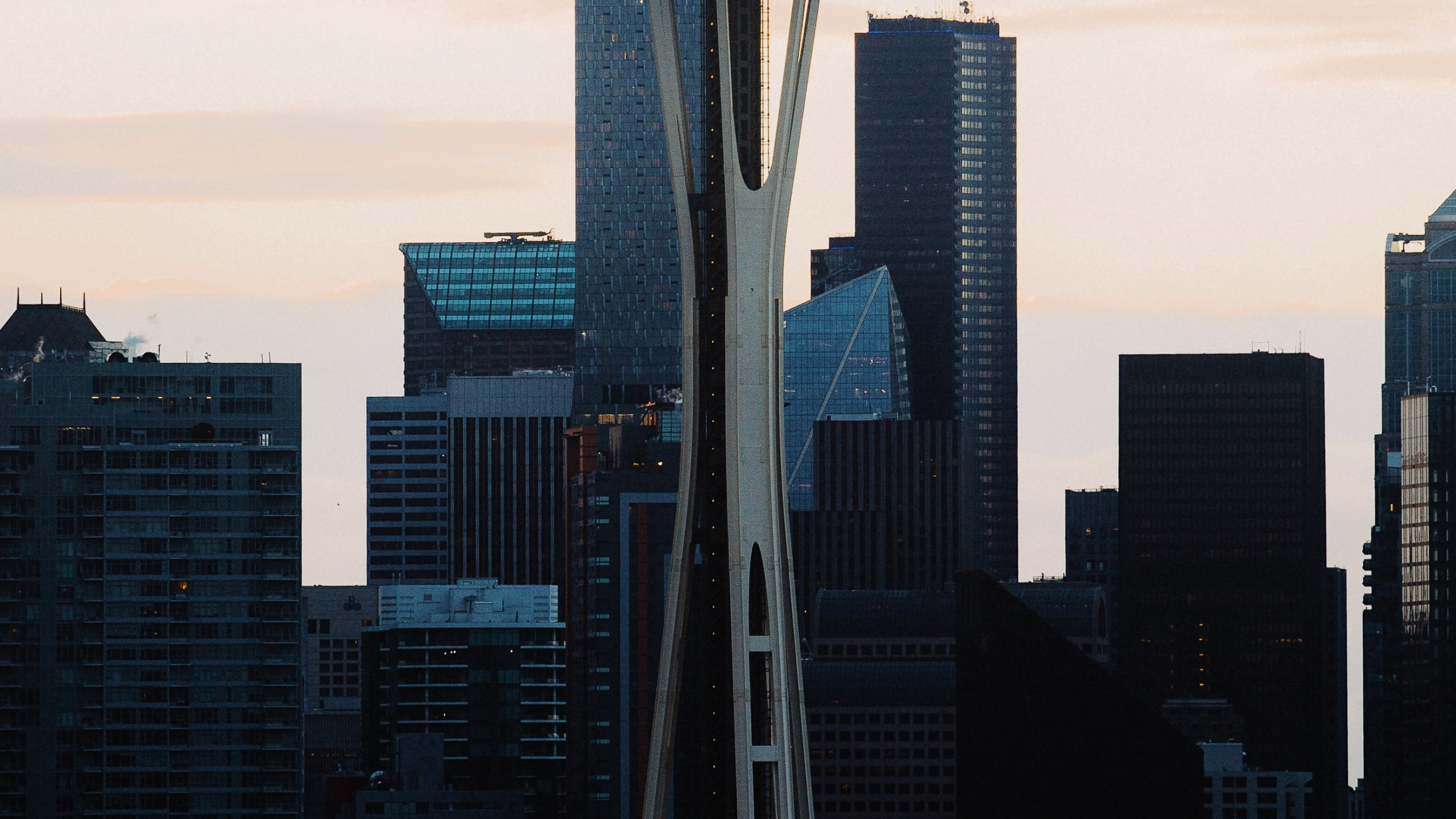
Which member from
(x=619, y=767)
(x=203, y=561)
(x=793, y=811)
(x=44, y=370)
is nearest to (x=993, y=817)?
(x=619, y=767)

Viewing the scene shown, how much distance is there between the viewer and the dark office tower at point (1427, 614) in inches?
7293

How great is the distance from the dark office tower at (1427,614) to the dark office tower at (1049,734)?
119 ft

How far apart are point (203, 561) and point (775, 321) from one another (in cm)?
8154

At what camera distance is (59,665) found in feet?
470

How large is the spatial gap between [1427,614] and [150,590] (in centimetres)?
8735

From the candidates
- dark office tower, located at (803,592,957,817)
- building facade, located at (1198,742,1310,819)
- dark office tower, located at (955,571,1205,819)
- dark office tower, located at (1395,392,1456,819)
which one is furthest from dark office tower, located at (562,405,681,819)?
dark office tower, located at (1395,392,1456,819)

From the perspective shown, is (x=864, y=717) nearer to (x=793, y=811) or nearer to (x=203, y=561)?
(x=203, y=561)

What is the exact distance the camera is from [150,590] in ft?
467

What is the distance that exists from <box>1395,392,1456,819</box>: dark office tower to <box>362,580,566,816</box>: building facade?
5398 cm

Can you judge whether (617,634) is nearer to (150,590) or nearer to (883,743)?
(883,743)

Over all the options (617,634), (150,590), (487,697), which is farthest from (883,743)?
(150,590)

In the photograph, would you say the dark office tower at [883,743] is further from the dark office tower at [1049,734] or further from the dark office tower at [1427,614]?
the dark office tower at [1427,614]

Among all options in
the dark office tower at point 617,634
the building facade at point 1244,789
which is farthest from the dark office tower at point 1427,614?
the dark office tower at point 617,634

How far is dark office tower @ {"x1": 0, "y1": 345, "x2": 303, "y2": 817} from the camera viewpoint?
139m
